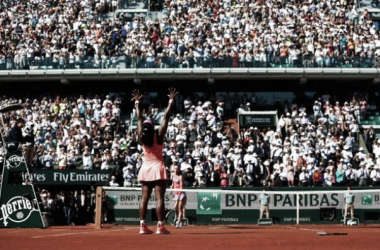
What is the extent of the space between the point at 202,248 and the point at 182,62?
2482 cm

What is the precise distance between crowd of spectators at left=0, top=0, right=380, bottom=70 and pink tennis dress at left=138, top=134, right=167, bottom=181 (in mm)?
21620

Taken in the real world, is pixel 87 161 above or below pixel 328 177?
above

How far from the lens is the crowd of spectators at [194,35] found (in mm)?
34500

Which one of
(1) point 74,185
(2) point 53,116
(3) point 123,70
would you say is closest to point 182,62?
(3) point 123,70

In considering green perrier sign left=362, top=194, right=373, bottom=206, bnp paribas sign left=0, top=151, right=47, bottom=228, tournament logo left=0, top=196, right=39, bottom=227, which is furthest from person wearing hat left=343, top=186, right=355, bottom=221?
tournament logo left=0, top=196, right=39, bottom=227

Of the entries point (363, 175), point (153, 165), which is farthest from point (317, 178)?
point (153, 165)

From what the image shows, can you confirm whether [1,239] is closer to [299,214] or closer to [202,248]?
[202,248]

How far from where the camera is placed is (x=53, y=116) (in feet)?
108

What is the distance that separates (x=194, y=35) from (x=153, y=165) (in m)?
23.4

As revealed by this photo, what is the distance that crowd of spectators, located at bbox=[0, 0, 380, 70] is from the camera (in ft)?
113

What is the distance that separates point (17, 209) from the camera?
18.2 metres

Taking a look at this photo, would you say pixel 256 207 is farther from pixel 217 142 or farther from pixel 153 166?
pixel 153 166

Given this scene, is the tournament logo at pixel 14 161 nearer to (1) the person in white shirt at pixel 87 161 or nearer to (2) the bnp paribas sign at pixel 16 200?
(2) the bnp paribas sign at pixel 16 200

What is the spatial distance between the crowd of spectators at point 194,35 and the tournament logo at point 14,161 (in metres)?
16.7
